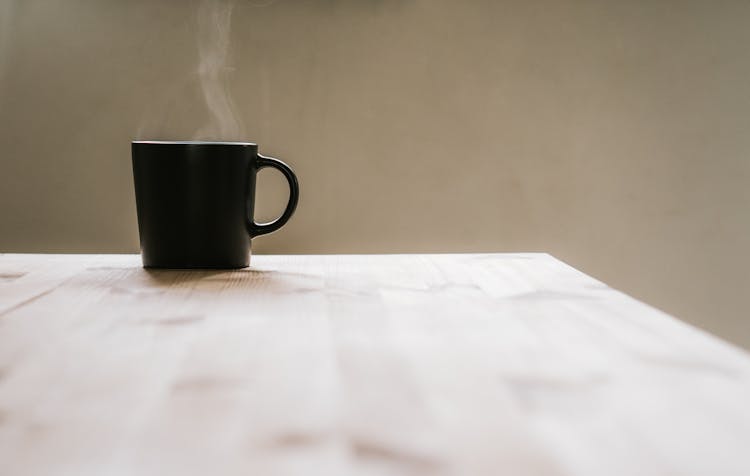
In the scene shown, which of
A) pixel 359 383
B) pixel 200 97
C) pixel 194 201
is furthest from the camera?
pixel 200 97

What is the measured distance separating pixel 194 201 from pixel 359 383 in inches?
13.9

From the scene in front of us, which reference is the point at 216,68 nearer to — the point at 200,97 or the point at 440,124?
the point at 200,97

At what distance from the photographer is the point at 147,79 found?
142 centimetres

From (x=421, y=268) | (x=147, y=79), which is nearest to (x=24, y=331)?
(x=421, y=268)

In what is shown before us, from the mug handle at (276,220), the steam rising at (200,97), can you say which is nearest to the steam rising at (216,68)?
the steam rising at (200,97)

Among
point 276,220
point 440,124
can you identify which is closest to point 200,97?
point 440,124

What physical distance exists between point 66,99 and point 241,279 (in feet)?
3.20

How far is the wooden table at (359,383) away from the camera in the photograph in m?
0.25

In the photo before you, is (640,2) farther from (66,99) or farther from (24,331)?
(24,331)

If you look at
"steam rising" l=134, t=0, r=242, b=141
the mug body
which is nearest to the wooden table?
the mug body

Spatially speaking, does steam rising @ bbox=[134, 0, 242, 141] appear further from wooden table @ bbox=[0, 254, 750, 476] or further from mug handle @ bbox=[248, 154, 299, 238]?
wooden table @ bbox=[0, 254, 750, 476]

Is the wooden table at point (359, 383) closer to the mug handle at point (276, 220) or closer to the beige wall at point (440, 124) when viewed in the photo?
the mug handle at point (276, 220)

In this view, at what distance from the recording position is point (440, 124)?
58.6 inches

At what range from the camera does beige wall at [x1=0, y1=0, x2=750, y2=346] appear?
1416mm
